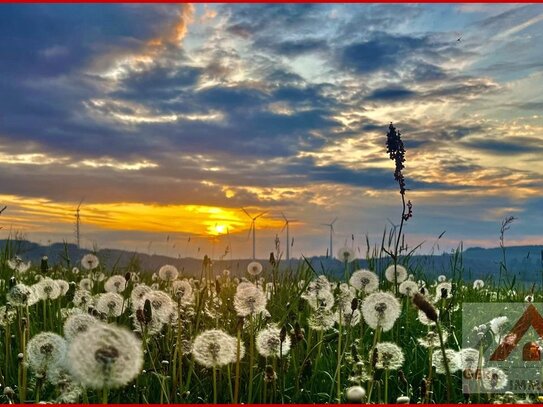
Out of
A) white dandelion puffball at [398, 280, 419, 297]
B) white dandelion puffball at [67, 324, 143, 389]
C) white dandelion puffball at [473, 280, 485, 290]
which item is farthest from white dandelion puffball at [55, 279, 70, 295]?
white dandelion puffball at [473, 280, 485, 290]

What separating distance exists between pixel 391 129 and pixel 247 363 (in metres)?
3.47

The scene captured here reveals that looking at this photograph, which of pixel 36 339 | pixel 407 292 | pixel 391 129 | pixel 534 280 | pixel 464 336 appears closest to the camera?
pixel 36 339

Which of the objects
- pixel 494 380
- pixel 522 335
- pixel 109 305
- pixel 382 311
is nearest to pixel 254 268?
pixel 109 305

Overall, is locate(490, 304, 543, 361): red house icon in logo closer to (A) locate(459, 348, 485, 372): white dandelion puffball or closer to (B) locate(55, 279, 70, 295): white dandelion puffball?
(A) locate(459, 348, 485, 372): white dandelion puffball

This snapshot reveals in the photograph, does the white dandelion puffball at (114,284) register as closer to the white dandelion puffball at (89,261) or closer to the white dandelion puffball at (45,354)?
the white dandelion puffball at (89,261)

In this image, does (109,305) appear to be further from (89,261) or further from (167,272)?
(89,261)

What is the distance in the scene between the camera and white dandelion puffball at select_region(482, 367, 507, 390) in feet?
13.8

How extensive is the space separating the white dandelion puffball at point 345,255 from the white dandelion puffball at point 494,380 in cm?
362

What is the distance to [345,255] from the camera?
7.95 metres

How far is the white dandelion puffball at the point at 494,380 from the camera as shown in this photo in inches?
165

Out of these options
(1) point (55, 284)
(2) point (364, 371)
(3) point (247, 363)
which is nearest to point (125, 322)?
(1) point (55, 284)

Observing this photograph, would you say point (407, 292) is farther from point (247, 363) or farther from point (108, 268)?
point (108, 268)

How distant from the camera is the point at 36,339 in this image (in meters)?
4.02

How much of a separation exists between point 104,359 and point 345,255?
557 centimetres
